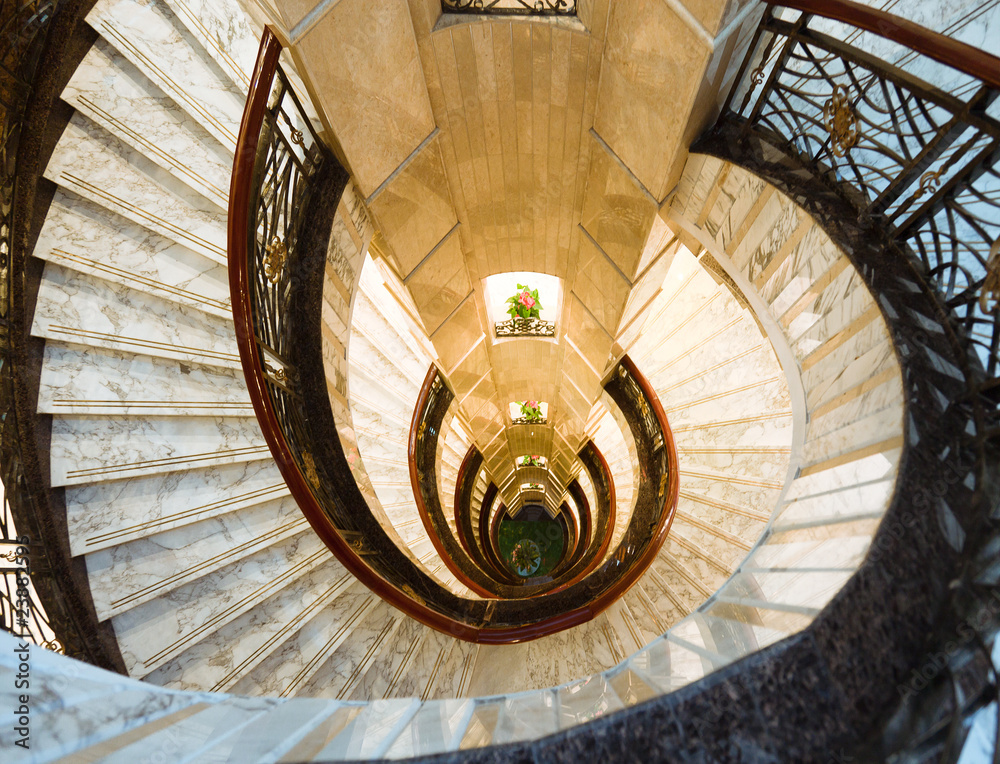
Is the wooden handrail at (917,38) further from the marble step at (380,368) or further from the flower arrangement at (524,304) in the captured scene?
the flower arrangement at (524,304)

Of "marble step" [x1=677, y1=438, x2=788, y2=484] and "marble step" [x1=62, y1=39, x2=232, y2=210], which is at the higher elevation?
"marble step" [x1=62, y1=39, x2=232, y2=210]

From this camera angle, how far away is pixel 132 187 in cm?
286

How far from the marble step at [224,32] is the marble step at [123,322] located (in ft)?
4.48

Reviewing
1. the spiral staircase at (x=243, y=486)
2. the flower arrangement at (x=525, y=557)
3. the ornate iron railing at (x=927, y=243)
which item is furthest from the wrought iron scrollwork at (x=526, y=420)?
the ornate iron railing at (x=927, y=243)

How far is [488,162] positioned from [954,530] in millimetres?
4007

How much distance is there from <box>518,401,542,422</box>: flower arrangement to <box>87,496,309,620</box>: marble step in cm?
616

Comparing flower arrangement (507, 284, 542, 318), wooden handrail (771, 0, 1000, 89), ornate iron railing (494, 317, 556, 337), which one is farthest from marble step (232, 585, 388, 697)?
ornate iron railing (494, 317, 556, 337)

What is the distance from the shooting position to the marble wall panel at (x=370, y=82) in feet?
9.41

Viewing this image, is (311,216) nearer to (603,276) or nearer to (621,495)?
(603,276)

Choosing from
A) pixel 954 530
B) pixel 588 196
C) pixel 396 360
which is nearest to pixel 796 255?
pixel 954 530

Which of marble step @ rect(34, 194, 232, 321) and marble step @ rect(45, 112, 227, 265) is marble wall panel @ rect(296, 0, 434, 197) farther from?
A: marble step @ rect(34, 194, 232, 321)

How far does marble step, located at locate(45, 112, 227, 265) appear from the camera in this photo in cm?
271

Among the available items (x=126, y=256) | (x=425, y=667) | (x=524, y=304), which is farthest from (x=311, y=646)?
(x=524, y=304)

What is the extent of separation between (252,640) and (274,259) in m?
2.14
